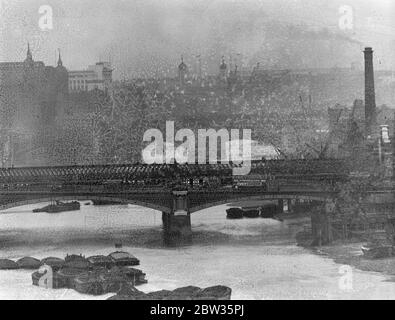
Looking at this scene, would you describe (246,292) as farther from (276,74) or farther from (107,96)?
(107,96)

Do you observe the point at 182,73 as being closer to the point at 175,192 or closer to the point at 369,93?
the point at 175,192

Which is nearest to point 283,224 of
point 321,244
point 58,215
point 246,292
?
point 321,244

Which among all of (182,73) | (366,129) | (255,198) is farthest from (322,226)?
(366,129)

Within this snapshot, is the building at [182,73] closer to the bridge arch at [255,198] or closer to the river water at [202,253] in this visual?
the river water at [202,253]

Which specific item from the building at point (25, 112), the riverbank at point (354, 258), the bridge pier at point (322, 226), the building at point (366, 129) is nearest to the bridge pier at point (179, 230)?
the bridge pier at point (322, 226)
